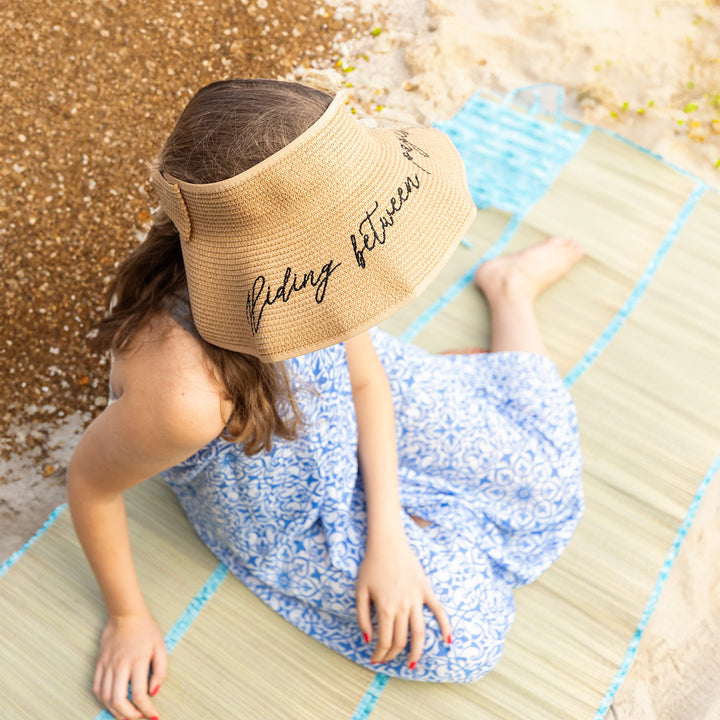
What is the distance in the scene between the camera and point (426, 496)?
56.4 inches

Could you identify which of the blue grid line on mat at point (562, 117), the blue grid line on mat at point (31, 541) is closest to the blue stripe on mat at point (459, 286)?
the blue grid line on mat at point (562, 117)

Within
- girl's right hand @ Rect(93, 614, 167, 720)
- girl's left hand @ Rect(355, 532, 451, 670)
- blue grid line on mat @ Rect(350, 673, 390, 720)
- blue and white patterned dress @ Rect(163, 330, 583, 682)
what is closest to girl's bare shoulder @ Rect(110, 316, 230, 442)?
blue and white patterned dress @ Rect(163, 330, 583, 682)

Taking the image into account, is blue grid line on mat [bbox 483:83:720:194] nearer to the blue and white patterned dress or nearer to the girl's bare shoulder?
the blue and white patterned dress

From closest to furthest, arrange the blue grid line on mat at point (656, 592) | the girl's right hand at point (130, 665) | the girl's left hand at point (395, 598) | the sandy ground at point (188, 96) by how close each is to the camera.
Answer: the girl's left hand at point (395, 598)
the girl's right hand at point (130, 665)
the blue grid line on mat at point (656, 592)
the sandy ground at point (188, 96)

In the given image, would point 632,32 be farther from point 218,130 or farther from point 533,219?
point 218,130

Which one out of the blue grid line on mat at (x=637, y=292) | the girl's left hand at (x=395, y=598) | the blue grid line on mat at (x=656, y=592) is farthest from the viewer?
the blue grid line on mat at (x=637, y=292)

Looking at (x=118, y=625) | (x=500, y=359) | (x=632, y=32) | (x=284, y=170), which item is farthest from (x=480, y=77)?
(x=118, y=625)

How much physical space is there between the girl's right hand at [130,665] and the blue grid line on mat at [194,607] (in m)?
0.04

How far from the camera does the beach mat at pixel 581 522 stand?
142 centimetres

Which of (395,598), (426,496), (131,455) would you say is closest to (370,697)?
(395,598)

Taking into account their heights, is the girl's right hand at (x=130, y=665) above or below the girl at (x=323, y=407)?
below

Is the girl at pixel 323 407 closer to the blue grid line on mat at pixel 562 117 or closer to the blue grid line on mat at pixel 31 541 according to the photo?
the blue grid line on mat at pixel 31 541

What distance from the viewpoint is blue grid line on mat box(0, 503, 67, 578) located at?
152 centimetres

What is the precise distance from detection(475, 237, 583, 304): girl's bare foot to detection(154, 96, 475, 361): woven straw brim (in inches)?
40.1
